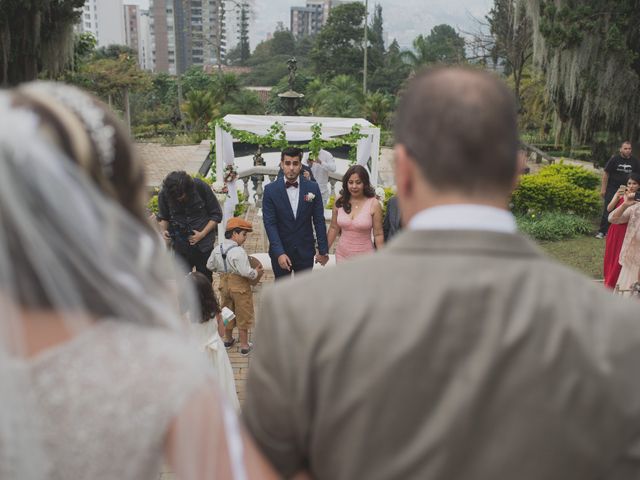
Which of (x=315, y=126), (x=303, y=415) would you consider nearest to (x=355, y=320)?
(x=303, y=415)

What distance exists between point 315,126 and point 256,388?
334 inches

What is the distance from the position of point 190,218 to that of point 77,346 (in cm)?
492

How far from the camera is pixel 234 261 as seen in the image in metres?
5.52

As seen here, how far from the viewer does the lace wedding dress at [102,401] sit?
1142mm

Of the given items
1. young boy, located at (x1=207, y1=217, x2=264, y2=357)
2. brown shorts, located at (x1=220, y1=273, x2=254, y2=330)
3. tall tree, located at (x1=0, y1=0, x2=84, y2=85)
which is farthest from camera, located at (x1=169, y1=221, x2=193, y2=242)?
tall tree, located at (x1=0, y1=0, x2=84, y2=85)

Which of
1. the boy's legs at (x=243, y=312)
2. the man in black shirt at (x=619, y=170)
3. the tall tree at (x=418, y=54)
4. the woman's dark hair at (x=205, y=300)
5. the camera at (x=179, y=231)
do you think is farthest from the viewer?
the tall tree at (x=418, y=54)

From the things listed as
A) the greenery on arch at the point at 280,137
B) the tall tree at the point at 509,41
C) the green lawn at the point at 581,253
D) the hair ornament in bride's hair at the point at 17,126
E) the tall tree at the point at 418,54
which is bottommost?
the green lawn at the point at 581,253

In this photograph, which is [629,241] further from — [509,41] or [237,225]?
[509,41]

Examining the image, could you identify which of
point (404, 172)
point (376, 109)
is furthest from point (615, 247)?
point (376, 109)

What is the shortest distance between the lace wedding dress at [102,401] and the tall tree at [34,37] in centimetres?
1378

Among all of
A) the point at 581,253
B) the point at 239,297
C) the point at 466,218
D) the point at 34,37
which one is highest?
the point at 34,37

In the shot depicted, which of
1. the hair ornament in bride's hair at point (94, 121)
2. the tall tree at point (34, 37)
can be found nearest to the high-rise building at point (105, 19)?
the tall tree at point (34, 37)

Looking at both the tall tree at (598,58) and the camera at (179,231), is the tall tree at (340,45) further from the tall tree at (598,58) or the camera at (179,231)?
the camera at (179,231)

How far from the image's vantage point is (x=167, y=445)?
120 cm
